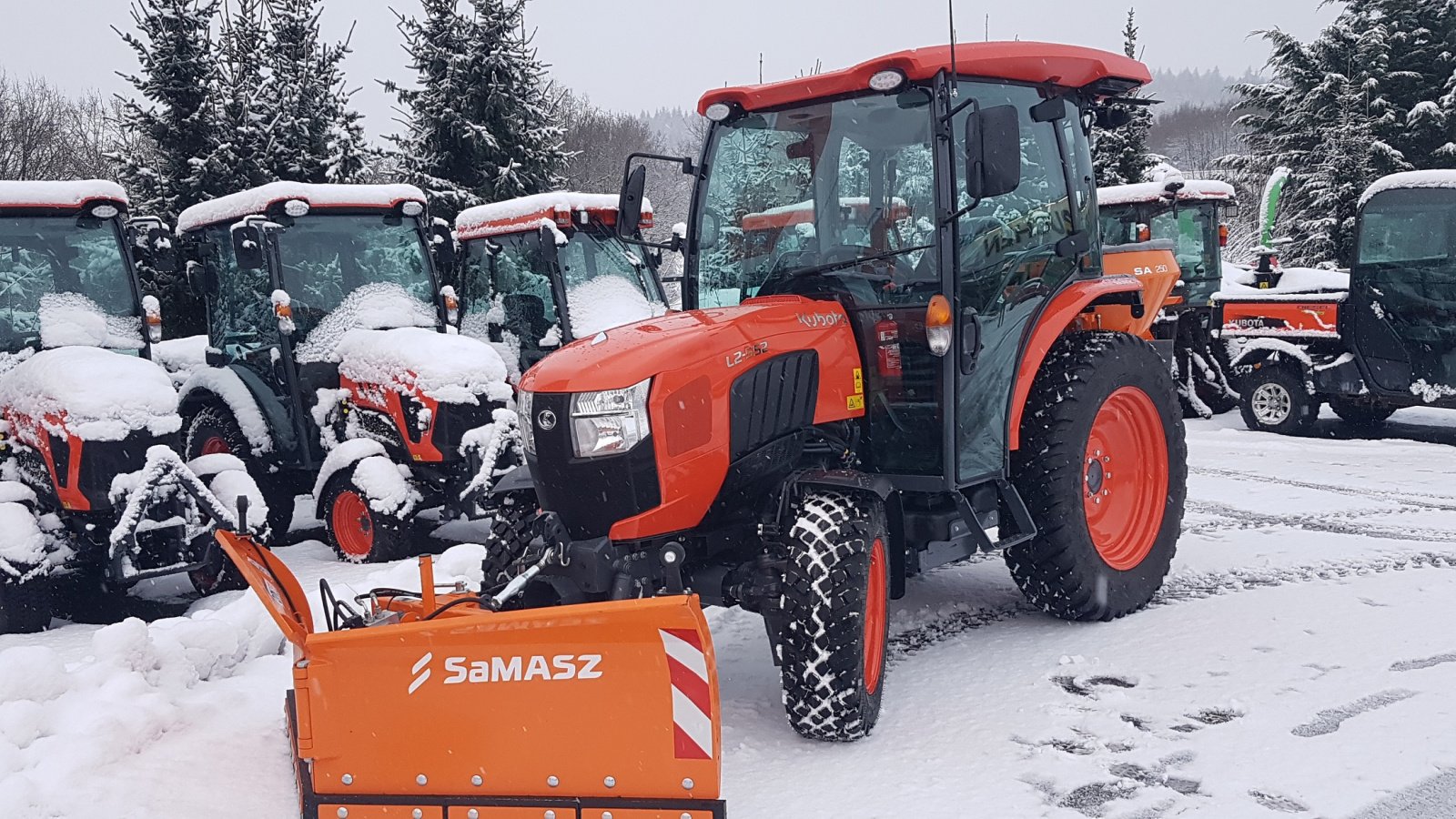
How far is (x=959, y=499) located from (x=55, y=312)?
17.4ft

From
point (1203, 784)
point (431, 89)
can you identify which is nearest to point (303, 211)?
point (1203, 784)

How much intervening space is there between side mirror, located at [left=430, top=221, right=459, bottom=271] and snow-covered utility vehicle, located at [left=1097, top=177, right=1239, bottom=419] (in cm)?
785

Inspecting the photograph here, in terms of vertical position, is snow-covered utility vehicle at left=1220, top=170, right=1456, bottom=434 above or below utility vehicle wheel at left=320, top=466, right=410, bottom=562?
above

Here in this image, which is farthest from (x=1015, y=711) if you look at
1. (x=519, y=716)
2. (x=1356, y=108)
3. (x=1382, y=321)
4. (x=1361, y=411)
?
(x=1356, y=108)

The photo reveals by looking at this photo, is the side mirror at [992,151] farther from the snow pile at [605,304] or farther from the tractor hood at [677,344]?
the snow pile at [605,304]

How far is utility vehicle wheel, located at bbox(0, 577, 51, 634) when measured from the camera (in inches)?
212

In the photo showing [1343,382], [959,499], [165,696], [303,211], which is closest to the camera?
[165,696]

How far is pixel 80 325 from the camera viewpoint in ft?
21.4

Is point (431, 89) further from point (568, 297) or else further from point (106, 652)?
point (106, 652)

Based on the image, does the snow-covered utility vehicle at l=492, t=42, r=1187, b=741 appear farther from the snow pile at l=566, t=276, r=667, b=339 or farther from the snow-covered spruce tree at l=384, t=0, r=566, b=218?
the snow-covered spruce tree at l=384, t=0, r=566, b=218

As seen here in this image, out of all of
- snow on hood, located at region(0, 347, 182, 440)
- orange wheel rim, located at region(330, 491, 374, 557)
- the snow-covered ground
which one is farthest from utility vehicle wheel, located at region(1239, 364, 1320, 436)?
snow on hood, located at region(0, 347, 182, 440)

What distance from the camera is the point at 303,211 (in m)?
7.27

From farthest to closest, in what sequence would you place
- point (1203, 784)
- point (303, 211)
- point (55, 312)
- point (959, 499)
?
point (303, 211), point (55, 312), point (959, 499), point (1203, 784)

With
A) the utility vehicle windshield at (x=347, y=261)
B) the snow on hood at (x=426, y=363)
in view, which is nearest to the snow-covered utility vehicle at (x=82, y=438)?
the utility vehicle windshield at (x=347, y=261)
